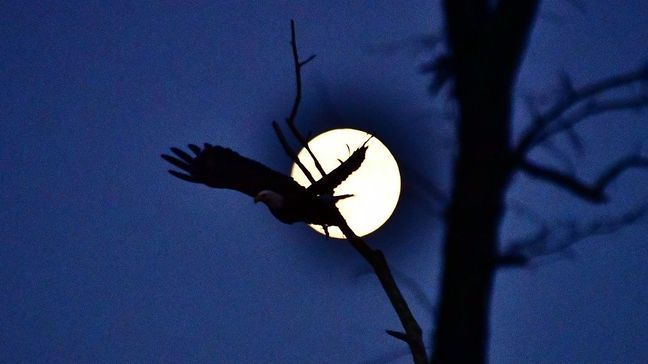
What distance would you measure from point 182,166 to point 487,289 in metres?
2.77

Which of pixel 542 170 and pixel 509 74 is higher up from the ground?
pixel 509 74

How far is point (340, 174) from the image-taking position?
4148mm

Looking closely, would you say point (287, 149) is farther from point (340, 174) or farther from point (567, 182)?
point (567, 182)

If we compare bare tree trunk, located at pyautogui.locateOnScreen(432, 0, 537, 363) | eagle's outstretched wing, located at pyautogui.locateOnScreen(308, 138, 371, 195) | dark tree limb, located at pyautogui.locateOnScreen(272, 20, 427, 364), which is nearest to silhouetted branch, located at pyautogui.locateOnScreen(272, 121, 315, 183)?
dark tree limb, located at pyautogui.locateOnScreen(272, 20, 427, 364)

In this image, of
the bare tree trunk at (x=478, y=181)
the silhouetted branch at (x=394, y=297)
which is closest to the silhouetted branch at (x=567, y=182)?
the bare tree trunk at (x=478, y=181)

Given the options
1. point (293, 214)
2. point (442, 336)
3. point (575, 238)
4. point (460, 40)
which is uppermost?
point (293, 214)

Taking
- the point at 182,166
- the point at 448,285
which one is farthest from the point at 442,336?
the point at 182,166

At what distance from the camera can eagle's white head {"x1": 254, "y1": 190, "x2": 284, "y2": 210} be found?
4.14m

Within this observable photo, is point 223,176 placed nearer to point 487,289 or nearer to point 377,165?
point 377,165

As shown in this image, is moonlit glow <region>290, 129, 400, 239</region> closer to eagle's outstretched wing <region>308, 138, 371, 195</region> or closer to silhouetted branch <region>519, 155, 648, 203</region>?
eagle's outstretched wing <region>308, 138, 371, 195</region>

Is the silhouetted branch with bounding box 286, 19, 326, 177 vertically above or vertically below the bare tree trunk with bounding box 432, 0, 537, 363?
above

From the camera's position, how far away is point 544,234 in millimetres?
2031

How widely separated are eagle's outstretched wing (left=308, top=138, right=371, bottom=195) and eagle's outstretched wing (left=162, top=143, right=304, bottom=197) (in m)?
0.17

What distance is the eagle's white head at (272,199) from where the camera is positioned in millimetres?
4141
